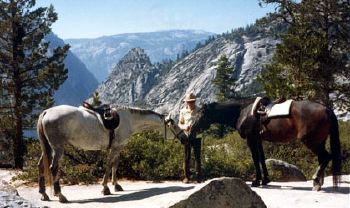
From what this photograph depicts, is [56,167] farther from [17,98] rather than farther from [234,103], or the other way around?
[17,98]

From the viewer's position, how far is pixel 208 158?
51.9 feet

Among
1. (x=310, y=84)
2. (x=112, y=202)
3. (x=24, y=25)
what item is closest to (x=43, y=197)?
(x=112, y=202)

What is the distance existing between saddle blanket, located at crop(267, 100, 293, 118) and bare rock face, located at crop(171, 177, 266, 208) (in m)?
3.17

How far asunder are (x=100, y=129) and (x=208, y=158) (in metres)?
5.77

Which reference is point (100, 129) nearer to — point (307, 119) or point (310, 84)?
point (307, 119)

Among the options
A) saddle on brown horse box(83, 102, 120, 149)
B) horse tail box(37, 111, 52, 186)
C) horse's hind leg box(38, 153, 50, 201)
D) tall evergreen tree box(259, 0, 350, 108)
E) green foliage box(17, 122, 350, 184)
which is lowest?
green foliage box(17, 122, 350, 184)

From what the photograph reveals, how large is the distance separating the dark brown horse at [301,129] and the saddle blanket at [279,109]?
105 millimetres

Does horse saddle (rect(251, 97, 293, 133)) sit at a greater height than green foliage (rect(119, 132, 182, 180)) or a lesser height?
greater

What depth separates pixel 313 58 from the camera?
22047mm

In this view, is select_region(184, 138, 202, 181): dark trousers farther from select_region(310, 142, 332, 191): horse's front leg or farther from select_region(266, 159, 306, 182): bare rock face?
select_region(266, 159, 306, 182): bare rock face

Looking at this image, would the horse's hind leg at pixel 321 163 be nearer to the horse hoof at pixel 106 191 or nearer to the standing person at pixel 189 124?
the standing person at pixel 189 124

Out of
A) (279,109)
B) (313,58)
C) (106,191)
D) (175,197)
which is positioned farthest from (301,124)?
(313,58)

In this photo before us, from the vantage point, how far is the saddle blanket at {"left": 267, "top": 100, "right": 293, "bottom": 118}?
11.4 m

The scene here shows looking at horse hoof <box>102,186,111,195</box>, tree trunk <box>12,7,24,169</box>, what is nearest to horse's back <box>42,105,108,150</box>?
horse hoof <box>102,186,111,195</box>
